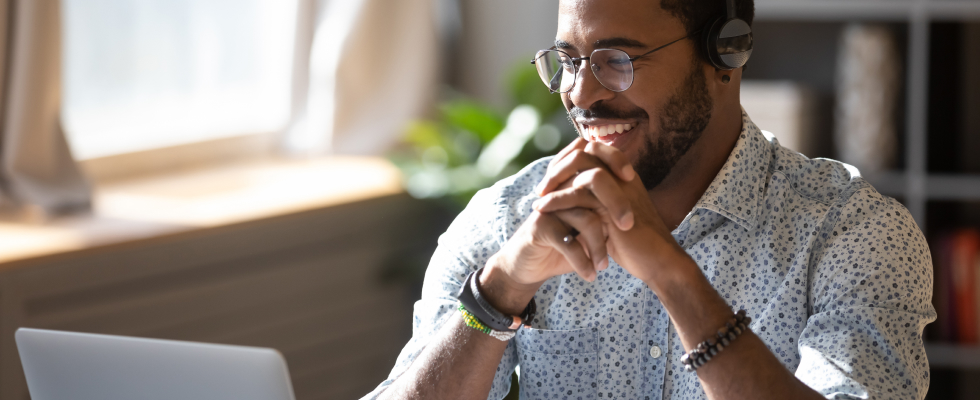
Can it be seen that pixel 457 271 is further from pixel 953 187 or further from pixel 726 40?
pixel 953 187

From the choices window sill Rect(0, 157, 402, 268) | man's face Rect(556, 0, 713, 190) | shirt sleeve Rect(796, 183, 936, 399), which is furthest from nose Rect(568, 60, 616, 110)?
window sill Rect(0, 157, 402, 268)

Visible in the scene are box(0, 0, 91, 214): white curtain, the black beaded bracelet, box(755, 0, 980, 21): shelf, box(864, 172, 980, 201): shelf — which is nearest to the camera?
the black beaded bracelet

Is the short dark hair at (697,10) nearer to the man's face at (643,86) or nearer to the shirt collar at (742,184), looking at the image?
the man's face at (643,86)

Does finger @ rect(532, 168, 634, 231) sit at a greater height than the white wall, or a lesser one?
greater

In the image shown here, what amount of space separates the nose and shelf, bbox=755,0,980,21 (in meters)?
1.64

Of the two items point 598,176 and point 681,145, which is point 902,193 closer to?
point 681,145

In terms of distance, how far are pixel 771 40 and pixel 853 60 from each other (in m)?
0.39

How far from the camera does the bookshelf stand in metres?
2.54

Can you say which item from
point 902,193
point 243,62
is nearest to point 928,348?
point 902,193

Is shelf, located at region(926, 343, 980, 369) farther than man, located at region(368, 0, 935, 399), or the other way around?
shelf, located at region(926, 343, 980, 369)

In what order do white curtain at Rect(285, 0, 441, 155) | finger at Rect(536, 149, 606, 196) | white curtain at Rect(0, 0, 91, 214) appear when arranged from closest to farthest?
finger at Rect(536, 149, 606, 196), white curtain at Rect(0, 0, 91, 214), white curtain at Rect(285, 0, 441, 155)

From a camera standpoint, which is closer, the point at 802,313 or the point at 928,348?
the point at 802,313

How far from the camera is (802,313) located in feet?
3.88

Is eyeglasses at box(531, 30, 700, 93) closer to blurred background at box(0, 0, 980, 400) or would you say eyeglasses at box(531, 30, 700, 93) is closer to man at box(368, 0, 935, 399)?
man at box(368, 0, 935, 399)
